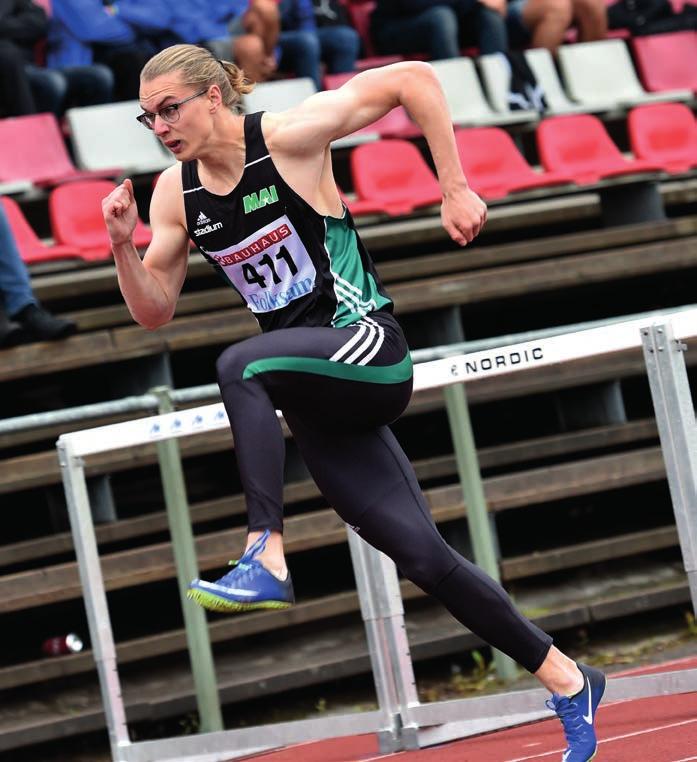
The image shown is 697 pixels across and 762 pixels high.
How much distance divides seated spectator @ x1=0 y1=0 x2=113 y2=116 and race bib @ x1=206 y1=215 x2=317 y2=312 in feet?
20.3

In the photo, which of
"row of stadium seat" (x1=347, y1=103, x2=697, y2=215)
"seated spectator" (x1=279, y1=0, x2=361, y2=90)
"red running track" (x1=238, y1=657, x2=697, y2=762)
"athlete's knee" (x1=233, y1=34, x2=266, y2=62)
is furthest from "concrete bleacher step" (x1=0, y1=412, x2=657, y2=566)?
"seated spectator" (x1=279, y1=0, x2=361, y2=90)

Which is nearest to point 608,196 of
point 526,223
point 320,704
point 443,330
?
point 526,223

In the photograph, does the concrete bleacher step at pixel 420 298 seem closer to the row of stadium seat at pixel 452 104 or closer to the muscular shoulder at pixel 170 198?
the row of stadium seat at pixel 452 104

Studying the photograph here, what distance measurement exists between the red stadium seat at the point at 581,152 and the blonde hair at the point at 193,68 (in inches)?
260

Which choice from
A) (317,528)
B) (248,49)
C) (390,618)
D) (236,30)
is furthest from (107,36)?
(390,618)

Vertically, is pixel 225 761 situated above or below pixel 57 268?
below

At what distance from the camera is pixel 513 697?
484cm

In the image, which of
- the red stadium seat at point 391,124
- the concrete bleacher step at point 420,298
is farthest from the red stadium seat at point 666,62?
the concrete bleacher step at point 420,298

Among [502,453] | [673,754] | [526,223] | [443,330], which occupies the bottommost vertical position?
[673,754]

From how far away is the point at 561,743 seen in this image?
4820 millimetres

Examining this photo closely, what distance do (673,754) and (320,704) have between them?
286 centimetres

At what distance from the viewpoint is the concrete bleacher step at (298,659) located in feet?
21.3

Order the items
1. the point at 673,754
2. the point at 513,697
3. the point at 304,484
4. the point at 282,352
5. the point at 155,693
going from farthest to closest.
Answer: the point at 304,484 → the point at 155,693 → the point at 513,697 → the point at 673,754 → the point at 282,352

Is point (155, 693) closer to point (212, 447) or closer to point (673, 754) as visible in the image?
point (212, 447)
